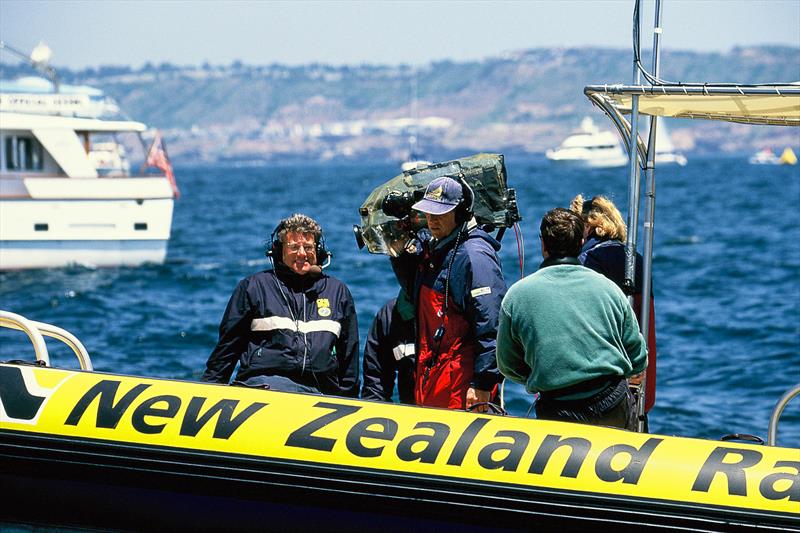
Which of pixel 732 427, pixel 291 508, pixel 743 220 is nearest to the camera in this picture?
pixel 291 508

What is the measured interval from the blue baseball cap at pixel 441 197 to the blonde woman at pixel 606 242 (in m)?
0.69

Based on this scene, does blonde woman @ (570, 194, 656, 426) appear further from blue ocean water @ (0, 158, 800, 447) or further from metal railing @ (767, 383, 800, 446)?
metal railing @ (767, 383, 800, 446)

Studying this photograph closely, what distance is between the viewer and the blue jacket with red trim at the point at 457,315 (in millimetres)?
5102

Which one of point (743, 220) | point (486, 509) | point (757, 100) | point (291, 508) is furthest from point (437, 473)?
point (743, 220)

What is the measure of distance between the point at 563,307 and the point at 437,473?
82cm

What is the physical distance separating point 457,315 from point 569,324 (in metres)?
0.81

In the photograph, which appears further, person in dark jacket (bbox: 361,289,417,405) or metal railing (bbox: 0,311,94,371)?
person in dark jacket (bbox: 361,289,417,405)

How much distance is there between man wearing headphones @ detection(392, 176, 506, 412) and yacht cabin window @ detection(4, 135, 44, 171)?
19.6 metres

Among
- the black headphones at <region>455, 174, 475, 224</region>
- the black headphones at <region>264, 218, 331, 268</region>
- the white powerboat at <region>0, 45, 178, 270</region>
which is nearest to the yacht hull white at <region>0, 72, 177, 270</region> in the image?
the white powerboat at <region>0, 45, 178, 270</region>

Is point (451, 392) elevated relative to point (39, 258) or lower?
elevated

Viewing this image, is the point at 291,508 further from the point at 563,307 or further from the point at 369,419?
the point at 563,307

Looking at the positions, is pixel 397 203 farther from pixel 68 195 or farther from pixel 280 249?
pixel 68 195

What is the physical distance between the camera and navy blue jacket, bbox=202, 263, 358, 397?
17.9ft

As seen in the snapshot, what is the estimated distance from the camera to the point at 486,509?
4645 mm
